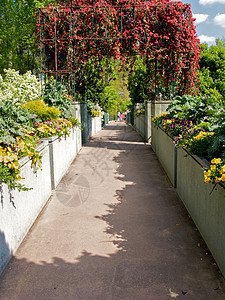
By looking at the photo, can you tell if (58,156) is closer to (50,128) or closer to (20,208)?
(50,128)

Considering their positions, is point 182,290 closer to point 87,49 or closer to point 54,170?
point 54,170

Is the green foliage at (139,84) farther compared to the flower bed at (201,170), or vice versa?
the green foliage at (139,84)

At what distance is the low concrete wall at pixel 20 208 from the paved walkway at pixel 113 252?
0.15m

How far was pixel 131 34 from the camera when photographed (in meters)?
12.1

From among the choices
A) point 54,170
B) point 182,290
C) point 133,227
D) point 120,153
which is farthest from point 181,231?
point 120,153

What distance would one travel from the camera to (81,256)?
3.77 metres

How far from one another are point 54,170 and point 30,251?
2.80 meters

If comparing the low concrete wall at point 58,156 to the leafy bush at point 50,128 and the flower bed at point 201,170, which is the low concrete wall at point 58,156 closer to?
the leafy bush at point 50,128

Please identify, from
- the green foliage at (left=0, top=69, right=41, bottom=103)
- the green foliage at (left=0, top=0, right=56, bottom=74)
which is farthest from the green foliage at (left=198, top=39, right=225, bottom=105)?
the green foliage at (left=0, top=0, right=56, bottom=74)

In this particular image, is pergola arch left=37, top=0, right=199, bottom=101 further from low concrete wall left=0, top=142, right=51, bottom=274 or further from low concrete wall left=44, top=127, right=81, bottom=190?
low concrete wall left=0, top=142, right=51, bottom=274

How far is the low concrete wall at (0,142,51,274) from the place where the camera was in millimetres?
3452

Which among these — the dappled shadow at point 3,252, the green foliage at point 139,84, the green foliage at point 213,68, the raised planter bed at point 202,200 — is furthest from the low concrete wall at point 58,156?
the green foliage at point 139,84

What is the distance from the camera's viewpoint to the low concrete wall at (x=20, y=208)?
345cm

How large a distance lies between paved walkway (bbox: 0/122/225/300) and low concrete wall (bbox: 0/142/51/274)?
0.49 feet
